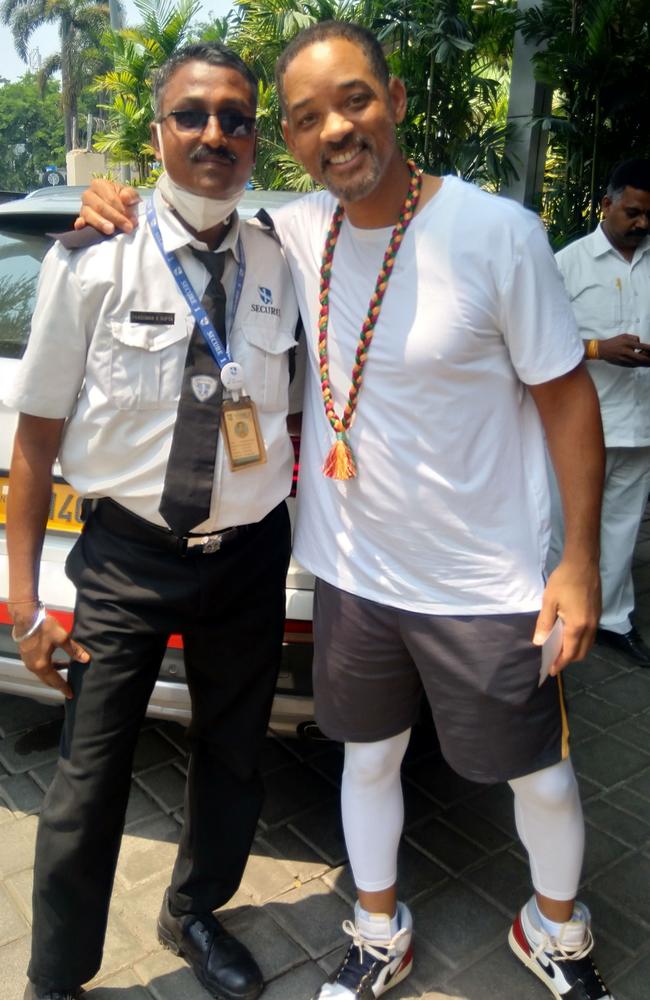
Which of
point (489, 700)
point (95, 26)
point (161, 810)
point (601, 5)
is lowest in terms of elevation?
point (161, 810)

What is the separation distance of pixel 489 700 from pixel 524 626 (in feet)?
0.57

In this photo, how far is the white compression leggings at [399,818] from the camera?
80.8 inches

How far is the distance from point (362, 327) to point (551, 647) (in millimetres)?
753

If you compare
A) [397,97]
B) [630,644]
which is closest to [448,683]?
[397,97]

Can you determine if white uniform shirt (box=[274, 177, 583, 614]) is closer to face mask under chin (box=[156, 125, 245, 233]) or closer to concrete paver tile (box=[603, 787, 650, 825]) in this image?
face mask under chin (box=[156, 125, 245, 233])

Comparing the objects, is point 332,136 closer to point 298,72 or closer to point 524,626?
point 298,72

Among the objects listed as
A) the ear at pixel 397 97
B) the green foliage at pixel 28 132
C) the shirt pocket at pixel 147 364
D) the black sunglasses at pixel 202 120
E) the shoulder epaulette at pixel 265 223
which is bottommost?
the shirt pocket at pixel 147 364

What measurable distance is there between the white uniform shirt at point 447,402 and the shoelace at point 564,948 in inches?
33.1

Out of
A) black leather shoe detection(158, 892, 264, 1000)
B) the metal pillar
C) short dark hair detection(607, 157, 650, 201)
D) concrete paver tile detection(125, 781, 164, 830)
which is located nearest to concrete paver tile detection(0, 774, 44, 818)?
concrete paver tile detection(125, 781, 164, 830)

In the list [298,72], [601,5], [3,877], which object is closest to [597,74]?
[601,5]

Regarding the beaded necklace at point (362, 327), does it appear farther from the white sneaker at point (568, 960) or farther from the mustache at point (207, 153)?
the white sneaker at point (568, 960)

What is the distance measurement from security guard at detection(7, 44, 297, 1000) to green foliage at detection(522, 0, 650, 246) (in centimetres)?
512

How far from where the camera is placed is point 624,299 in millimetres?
3826

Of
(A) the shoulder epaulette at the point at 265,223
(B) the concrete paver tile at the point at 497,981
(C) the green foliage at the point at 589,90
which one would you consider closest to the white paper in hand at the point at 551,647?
(B) the concrete paver tile at the point at 497,981
